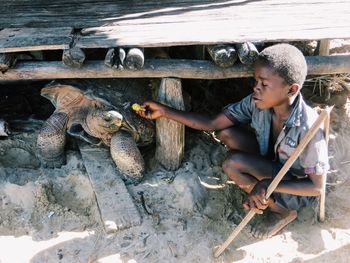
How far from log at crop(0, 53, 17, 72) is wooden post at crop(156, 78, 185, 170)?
121cm

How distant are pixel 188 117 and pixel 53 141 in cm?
124

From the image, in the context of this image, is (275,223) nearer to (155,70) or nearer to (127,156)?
(127,156)

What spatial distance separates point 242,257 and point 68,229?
1.37 metres

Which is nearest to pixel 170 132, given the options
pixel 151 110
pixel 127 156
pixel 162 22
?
pixel 151 110

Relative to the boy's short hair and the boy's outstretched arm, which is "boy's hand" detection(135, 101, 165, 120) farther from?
the boy's short hair

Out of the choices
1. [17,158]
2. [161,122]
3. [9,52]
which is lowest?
[17,158]

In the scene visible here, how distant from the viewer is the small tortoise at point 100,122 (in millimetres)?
4211

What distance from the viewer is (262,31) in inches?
158

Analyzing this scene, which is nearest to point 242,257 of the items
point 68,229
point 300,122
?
point 300,122

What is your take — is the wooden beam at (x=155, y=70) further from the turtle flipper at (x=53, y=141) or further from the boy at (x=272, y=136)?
the turtle flipper at (x=53, y=141)

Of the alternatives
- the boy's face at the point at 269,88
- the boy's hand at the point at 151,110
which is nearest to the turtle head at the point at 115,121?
the boy's hand at the point at 151,110

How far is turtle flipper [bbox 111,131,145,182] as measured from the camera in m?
4.18

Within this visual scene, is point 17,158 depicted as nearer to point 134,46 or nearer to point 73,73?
point 73,73

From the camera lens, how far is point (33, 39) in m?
3.98
